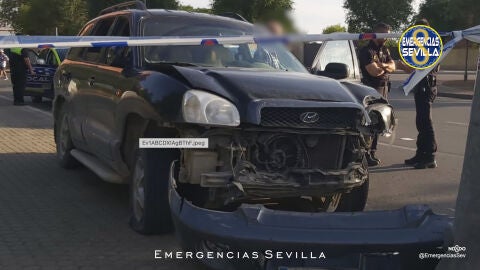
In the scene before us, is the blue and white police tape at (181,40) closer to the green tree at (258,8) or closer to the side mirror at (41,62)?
the green tree at (258,8)

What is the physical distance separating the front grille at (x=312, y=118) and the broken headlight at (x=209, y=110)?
0.21 m

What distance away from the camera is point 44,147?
9094 mm

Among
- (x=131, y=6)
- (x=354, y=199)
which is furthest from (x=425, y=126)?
(x=131, y=6)

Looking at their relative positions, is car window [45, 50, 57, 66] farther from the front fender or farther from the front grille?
the front grille

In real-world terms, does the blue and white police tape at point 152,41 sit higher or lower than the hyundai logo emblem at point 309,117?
higher

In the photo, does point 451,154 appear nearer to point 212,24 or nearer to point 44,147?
point 212,24

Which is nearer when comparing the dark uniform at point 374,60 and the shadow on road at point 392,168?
the shadow on road at point 392,168

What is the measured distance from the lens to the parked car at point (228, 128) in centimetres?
406

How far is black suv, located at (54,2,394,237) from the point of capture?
4066 mm

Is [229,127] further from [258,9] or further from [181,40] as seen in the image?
[258,9]

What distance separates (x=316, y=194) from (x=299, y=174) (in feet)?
0.73

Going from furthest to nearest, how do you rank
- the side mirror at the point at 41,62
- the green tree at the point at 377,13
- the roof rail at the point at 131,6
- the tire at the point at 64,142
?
the green tree at the point at 377,13 → the side mirror at the point at 41,62 → the tire at the point at 64,142 → the roof rail at the point at 131,6

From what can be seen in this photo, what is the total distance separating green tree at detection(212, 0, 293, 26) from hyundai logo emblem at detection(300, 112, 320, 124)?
156cm

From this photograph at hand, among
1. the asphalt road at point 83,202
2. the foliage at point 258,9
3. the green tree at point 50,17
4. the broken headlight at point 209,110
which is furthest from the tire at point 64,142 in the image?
the green tree at point 50,17
